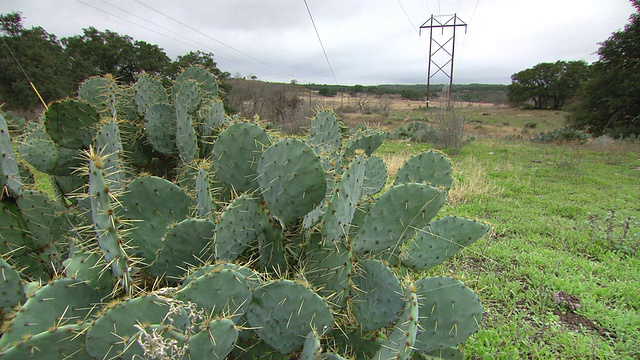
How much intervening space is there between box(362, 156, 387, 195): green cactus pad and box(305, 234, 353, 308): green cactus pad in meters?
0.80

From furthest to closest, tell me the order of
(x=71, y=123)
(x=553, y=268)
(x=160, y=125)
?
(x=553, y=268) < (x=160, y=125) < (x=71, y=123)

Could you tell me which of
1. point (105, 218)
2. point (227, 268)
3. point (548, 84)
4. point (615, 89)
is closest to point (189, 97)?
point (105, 218)

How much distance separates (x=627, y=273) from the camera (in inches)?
128

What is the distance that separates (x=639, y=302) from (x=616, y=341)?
713mm

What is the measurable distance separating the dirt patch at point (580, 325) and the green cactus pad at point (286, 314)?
229 centimetres

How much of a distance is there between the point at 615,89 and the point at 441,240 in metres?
21.4

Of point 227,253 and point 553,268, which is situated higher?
point 227,253

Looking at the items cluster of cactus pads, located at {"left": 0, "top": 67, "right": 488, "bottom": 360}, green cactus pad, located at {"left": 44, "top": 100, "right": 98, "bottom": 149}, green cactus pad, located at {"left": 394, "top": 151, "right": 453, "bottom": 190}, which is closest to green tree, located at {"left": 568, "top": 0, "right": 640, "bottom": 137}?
green cactus pad, located at {"left": 394, "top": 151, "right": 453, "bottom": 190}

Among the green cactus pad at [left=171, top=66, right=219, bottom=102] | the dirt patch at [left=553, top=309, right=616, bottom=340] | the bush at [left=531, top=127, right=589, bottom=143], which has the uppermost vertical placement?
the green cactus pad at [left=171, top=66, right=219, bottom=102]

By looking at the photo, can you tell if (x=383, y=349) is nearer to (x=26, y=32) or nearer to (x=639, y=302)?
(x=639, y=302)

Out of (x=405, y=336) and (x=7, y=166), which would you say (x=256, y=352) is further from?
(x=7, y=166)

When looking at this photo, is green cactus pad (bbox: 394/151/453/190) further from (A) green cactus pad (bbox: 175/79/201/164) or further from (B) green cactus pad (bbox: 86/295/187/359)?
(B) green cactus pad (bbox: 86/295/187/359)

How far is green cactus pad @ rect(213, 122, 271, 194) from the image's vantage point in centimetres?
146

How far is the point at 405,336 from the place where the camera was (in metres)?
1.09
